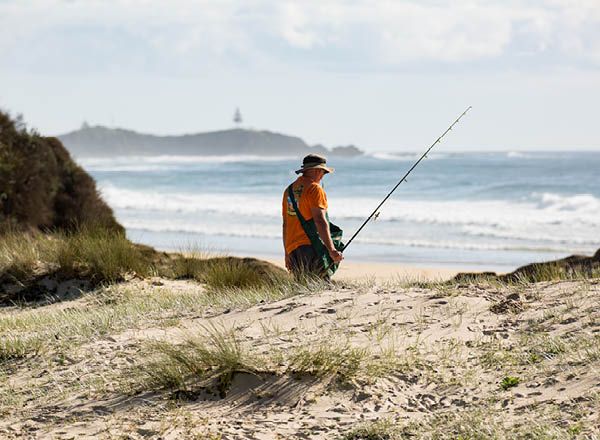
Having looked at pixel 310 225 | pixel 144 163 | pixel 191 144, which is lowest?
pixel 310 225

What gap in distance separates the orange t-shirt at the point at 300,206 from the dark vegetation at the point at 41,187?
678 centimetres

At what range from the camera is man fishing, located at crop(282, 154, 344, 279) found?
26.6 ft

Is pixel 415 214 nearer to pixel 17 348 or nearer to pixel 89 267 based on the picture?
pixel 89 267

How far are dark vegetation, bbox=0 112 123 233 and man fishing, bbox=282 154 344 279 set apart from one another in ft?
22.4

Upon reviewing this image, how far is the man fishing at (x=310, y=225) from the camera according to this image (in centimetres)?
810

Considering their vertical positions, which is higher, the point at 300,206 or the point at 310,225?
the point at 300,206

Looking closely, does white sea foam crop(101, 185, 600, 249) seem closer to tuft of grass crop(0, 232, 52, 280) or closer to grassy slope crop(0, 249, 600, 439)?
tuft of grass crop(0, 232, 52, 280)

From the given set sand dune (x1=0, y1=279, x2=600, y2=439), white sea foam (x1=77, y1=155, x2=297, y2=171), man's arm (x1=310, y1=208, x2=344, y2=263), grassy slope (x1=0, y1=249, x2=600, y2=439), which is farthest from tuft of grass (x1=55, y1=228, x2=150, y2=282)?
white sea foam (x1=77, y1=155, x2=297, y2=171)

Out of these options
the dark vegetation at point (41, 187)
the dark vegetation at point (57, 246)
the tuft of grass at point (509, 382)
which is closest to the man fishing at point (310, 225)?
the dark vegetation at point (57, 246)

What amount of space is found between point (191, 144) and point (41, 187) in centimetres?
13848

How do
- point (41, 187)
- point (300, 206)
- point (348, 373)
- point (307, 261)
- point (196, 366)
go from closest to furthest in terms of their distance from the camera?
point (348, 373) → point (196, 366) → point (300, 206) → point (307, 261) → point (41, 187)

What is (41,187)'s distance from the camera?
15602mm

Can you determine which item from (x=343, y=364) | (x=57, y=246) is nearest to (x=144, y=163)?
(x=57, y=246)

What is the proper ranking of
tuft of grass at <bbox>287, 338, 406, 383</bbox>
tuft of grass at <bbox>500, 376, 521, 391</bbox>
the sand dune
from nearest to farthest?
the sand dune, tuft of grass at <bbox>500, 376, 521, 391</bbox>, tuft of grass at <bbox>287, 338, 406, 383</bbox>
